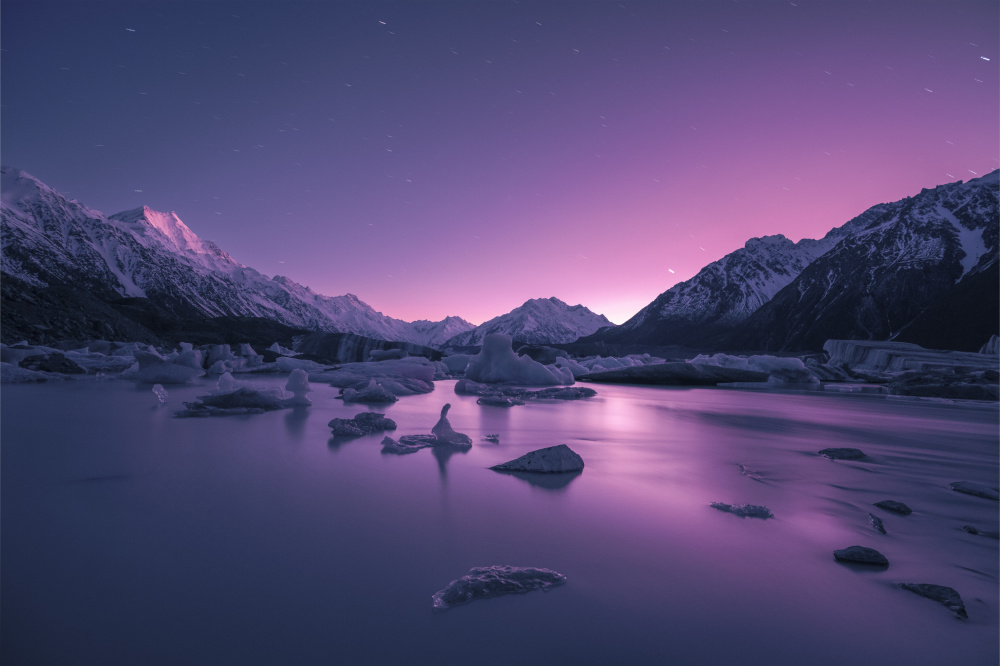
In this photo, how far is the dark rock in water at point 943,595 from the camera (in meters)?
1.89

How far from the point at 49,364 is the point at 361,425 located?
1472 centimetres

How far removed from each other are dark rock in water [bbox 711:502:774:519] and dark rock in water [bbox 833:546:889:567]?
69cm

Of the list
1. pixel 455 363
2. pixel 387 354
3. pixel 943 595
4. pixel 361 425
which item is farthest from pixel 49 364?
pixel 943 595

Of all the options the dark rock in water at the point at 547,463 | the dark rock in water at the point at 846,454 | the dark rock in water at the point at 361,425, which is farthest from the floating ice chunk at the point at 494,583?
the dark rock in water at the point at 846,454

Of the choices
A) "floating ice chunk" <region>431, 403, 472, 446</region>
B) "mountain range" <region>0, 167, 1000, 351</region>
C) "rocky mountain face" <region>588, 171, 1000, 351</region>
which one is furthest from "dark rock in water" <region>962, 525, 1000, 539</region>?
"rocky mountain face" <region>588, 171, 1000, 351</region>

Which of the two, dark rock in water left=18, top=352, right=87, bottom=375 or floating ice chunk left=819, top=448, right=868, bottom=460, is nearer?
floating ice chunk left=819, top=448, right=868, bottom=460

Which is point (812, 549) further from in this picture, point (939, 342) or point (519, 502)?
point (939, 342)

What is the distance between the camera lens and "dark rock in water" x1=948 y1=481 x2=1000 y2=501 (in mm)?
3619

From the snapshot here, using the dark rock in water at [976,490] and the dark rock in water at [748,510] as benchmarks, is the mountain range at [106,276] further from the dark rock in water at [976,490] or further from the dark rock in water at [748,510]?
the dark rock in water at [976,490]

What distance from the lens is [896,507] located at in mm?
3191

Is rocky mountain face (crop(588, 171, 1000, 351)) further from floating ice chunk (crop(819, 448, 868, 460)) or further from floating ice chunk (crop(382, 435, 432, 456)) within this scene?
floating ice chunk (crop(382, 435, 432, 456))

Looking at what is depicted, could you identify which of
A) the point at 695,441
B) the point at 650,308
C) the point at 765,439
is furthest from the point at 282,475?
the point at 650,308

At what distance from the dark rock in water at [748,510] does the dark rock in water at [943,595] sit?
98 cm

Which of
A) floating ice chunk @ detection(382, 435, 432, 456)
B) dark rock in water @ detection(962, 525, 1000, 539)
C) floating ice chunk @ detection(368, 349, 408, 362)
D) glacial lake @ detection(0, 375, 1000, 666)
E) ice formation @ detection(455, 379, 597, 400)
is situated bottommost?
ice formation @ detection(455, 379, 597, 400)
